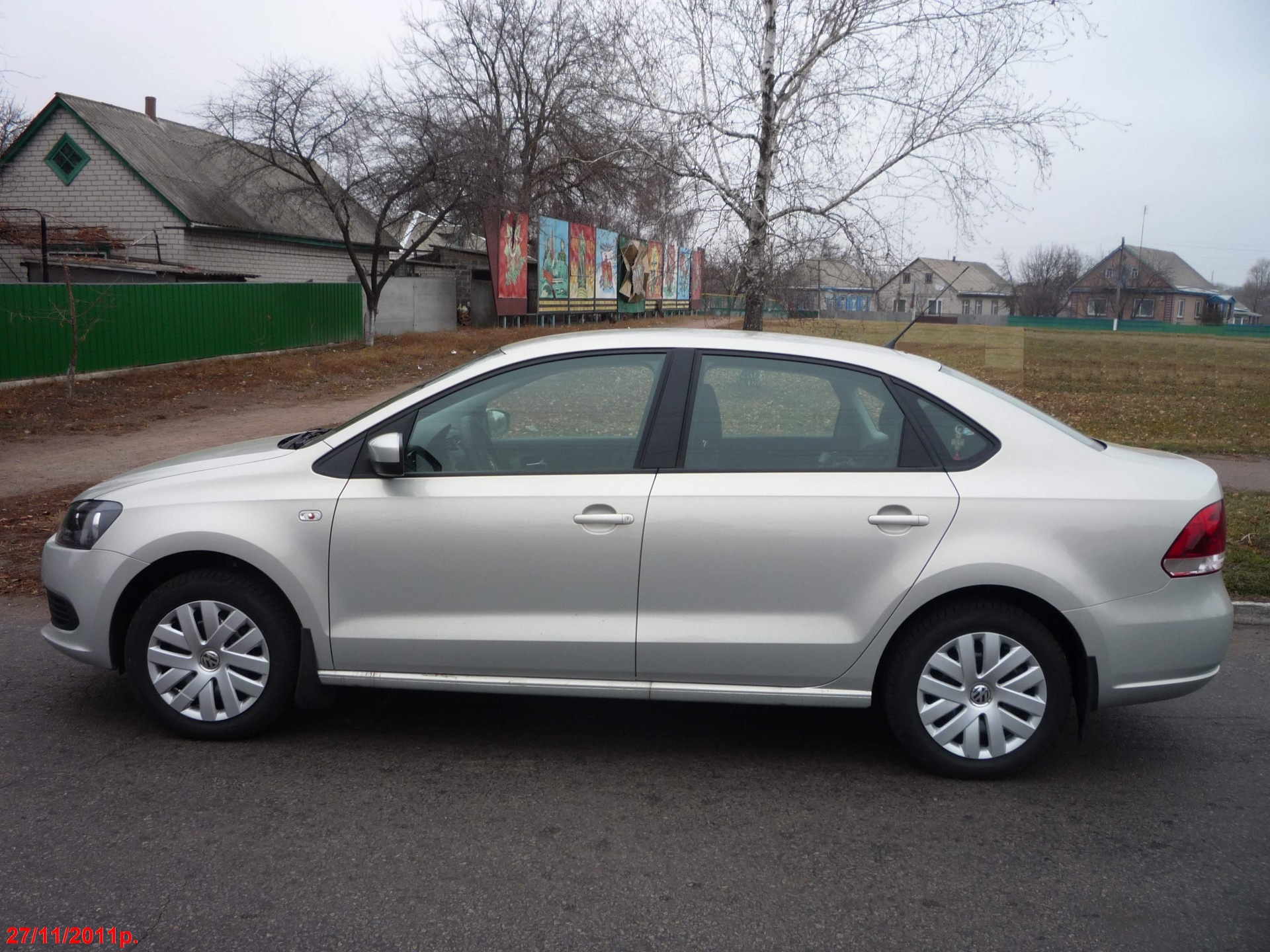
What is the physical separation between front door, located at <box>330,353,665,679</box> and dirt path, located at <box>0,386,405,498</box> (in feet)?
23.6

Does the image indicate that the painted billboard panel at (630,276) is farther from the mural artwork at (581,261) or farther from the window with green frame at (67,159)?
the window with green frame at (67,159)

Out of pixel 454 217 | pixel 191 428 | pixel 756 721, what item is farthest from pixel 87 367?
pixel 756 721

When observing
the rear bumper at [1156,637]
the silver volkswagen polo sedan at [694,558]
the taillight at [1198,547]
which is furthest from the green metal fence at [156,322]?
the taillight at [1198,547]

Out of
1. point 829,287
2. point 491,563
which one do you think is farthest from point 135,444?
point 491,563

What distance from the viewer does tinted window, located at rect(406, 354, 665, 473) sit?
427 cm

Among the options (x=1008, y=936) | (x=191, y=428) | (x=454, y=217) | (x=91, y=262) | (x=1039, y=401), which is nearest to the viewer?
(x=1008, y=936)

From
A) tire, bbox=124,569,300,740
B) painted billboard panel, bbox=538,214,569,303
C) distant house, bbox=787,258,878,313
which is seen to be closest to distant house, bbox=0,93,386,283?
painted billboard panel, bbox=538,214,569,303

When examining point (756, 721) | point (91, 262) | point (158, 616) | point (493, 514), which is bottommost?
point (756, 721)

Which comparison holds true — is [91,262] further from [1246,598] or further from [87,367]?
[1246,598]

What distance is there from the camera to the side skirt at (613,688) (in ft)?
13.3

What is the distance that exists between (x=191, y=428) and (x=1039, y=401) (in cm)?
1369

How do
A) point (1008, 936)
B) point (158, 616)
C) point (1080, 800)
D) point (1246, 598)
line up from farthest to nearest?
point (1246, 598)
point (158, 616)
point (1080, 800)
point (1008, 936)

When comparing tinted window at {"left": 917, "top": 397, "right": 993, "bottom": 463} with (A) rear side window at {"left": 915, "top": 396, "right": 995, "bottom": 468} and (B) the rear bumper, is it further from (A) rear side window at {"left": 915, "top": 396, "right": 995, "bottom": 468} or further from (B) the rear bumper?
(B) the rear bumper

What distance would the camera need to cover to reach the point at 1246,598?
6551 millimetres
